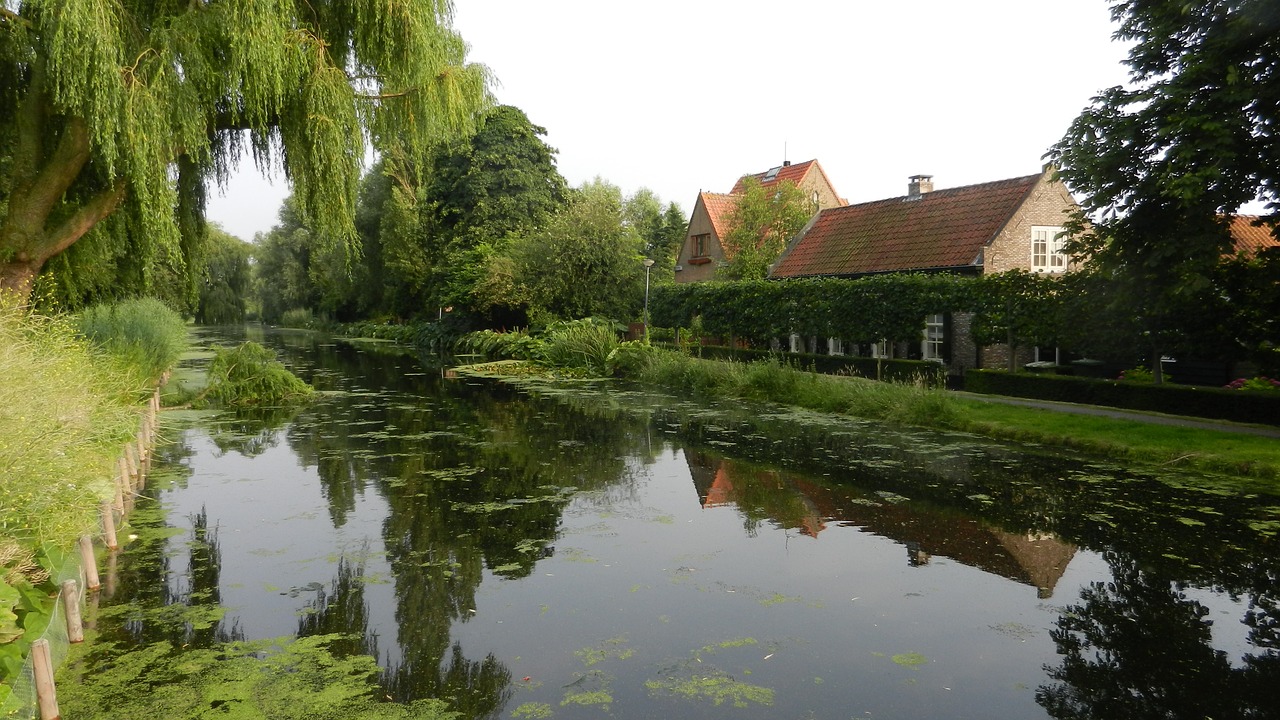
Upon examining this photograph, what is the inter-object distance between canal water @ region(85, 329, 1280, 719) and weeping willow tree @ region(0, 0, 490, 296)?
3.66 m

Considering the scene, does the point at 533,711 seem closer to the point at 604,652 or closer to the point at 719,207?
the point at 604,652

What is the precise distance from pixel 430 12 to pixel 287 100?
267cm

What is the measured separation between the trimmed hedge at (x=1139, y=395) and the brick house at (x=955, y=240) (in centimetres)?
273

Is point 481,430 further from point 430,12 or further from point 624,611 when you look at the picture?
point 624,611

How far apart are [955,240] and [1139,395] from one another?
36.7 feet

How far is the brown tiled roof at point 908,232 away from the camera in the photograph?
25.7 metres

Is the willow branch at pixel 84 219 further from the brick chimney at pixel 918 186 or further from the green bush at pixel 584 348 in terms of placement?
the brick chimney at pixel 918 186

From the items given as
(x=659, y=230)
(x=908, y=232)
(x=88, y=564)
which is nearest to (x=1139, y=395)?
(x=908, y=232)

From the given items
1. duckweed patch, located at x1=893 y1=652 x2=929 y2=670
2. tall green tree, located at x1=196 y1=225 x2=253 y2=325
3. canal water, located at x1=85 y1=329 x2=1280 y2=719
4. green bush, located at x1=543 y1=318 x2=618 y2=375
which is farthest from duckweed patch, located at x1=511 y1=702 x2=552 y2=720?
tall green tree, located at x1=196 y1=225 x2=253 y2=325

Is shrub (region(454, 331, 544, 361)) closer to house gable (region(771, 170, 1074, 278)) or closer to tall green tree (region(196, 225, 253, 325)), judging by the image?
house gable (region(771, 170, 1074, 278))

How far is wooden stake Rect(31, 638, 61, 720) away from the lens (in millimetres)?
4555

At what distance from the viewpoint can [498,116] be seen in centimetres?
4769

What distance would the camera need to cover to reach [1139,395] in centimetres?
1591

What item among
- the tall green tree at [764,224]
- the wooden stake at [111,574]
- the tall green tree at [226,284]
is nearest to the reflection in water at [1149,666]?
the wooden stake at [111,574]
